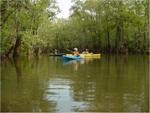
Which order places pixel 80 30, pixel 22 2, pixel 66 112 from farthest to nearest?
pixel 80 30 → pixel 22 2 → pixel 66 112

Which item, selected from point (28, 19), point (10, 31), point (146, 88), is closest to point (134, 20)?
point (28, 19)

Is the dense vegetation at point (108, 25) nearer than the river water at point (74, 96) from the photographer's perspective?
No

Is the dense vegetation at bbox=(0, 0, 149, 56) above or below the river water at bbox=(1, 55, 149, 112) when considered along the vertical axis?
above

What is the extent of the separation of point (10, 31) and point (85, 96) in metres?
30.0

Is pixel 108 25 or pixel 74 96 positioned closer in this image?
pixel 74 96

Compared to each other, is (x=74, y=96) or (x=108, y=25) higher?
(x=108, y=25)

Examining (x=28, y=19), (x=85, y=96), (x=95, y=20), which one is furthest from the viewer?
(x=95, y=20)

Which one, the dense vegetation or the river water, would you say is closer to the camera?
the river water

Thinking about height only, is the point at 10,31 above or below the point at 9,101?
above

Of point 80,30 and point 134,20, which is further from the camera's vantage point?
point 80,30

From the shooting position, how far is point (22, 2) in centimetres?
2681

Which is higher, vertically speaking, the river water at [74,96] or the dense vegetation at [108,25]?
the dense vegetation at [108,25]

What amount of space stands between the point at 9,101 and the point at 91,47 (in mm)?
69357

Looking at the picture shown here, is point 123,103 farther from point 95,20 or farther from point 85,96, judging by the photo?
point 95,20
